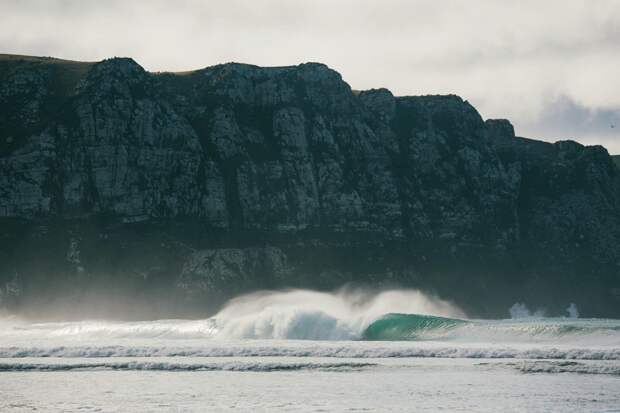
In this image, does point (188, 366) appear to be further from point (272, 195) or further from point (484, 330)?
point (272, 195)

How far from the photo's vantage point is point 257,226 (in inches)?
4454

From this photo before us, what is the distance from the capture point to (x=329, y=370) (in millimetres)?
46156

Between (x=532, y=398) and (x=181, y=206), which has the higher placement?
(x=181, y=206)

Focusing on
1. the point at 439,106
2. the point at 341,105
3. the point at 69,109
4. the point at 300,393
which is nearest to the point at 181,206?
the point at 69,109

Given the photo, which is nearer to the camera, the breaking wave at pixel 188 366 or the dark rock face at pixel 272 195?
the breaking wave at pixel 188 366

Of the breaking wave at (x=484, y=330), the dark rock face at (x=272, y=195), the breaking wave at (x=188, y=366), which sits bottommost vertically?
the breaking wave at (x=484, y=330)

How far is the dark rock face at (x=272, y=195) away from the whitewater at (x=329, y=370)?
29.5 m

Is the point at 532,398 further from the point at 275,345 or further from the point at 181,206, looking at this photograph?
the point at 181,206

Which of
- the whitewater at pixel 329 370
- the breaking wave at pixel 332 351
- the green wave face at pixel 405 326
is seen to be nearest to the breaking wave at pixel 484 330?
the green wave face at pixel 405 326

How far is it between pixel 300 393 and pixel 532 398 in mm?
8661

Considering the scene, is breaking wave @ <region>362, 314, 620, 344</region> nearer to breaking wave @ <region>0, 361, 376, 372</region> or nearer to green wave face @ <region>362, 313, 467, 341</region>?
green wave face @ <region>362, 313, 467, 341</region>

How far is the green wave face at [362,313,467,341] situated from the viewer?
74938 millimetres

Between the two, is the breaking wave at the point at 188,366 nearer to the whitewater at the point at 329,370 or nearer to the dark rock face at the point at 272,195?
the whitewater at the point at 329,370

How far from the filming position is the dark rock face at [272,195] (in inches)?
4252
